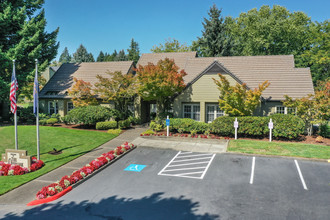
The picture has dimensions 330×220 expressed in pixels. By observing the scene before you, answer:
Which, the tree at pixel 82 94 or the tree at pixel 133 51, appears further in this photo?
the tree at pixel 133 51

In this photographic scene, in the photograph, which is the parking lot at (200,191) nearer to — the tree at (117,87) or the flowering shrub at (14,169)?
the flowering shrub at (14,169)

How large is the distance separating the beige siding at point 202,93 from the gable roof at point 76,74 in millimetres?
8214

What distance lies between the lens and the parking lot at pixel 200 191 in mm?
9617

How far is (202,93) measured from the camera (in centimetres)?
2512

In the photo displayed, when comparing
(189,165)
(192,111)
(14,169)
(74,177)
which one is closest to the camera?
(74,177)

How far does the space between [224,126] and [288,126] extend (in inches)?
201

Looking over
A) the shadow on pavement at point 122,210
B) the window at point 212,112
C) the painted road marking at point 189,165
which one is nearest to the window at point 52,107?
the window at point 212,112

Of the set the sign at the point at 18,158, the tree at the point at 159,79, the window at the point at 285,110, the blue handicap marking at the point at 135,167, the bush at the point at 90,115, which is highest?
the tree at the point at 159,79

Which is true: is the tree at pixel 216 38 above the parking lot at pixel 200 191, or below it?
above

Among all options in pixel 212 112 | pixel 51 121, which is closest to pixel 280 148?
pixel 212 112

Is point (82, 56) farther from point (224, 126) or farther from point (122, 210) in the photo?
point (122, 210)

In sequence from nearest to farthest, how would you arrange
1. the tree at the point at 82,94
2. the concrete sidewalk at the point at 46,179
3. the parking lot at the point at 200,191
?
the parking lot at the point at 200,191 < the concrete sidewalk at the point at 46,179 < the tree at the point at 82,94

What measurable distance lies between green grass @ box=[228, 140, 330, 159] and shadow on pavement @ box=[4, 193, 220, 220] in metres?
9.09

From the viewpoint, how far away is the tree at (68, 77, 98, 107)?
86.9 feet
